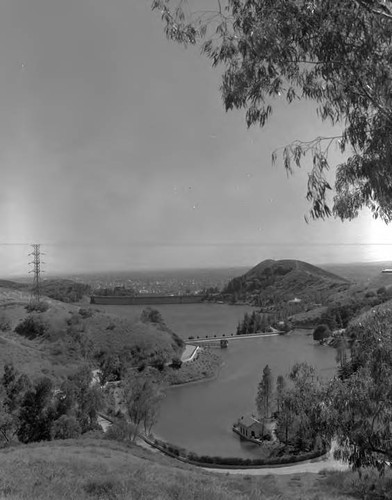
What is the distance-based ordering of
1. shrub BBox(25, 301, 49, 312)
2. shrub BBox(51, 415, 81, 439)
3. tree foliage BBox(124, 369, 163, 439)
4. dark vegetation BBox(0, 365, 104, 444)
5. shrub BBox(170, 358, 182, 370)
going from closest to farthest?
shrub BBox(51, 415, 81, 439) → dark vegetation BBox(0, 365, 104, 444) → tree foliage BBox(124, 369, 163, 439) → shrub BBox(170, 358, 182, 370) → shrub BBox(25, 301, 49, 312)

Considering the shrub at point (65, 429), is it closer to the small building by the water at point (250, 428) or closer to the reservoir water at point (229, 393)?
the reservoir water at point (229, 393)

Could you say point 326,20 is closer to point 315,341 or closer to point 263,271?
point 315,341

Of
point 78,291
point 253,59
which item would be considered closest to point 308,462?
point 253,59

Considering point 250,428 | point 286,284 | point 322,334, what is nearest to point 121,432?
point 250,428

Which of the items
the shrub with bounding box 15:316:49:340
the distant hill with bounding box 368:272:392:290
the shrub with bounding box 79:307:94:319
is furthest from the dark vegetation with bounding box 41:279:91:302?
the distant hill with bounding box 368:272:392:290

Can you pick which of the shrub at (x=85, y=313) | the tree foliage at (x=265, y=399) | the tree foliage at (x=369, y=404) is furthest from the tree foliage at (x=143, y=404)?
the shrub at (x=85, y=313)

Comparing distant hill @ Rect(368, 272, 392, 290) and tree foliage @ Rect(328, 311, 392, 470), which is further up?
tree foliage @ Rect(328, 311, 392, 470)

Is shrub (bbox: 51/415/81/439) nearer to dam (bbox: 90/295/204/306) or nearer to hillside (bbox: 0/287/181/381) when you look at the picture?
hillside (bbox: 0/287/181/381)

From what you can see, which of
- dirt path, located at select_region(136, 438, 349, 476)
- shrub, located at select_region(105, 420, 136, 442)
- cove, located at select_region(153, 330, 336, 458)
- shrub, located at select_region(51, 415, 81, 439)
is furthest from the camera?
cove, located at select_region(153, 330, 336, 458)
